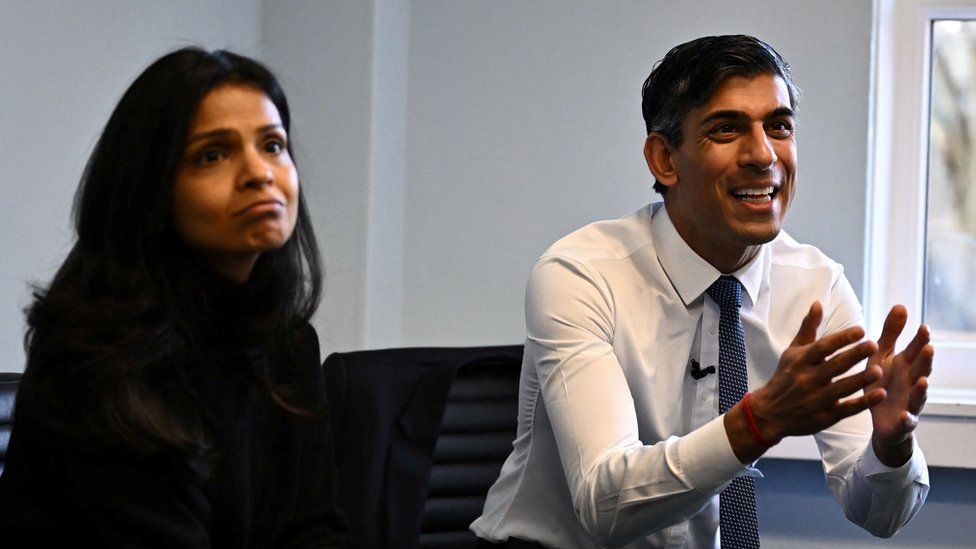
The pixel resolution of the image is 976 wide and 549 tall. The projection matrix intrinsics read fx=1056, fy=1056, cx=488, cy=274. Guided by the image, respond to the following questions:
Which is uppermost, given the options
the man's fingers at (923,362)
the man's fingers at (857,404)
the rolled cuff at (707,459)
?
the man's fingers at (923,362)

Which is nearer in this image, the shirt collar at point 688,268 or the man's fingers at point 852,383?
the man's fingers at point 852,383

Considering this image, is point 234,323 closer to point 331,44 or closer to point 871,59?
point 331,44

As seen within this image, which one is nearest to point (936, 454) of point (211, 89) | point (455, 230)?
point (455, 230)

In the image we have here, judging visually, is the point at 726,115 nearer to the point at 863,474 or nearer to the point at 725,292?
the point at 725,292

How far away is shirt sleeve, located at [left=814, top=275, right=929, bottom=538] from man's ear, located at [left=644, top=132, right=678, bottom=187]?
0.35m

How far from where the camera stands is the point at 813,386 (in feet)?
4.08

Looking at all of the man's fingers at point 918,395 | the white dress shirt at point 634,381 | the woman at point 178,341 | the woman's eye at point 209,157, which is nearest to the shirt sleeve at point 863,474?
the white dress shirt at point 634,381

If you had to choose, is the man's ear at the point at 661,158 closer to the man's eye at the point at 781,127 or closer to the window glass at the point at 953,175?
the man's eye at the point at 781,127

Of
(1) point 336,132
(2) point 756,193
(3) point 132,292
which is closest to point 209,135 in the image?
(3) point 132,292

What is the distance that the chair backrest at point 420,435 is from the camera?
1710mm

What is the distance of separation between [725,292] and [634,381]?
214mm

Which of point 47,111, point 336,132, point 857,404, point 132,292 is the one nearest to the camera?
point 132,292

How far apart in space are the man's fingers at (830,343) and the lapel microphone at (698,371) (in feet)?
1.36

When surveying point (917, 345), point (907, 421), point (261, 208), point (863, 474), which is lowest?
point (863, 474)
